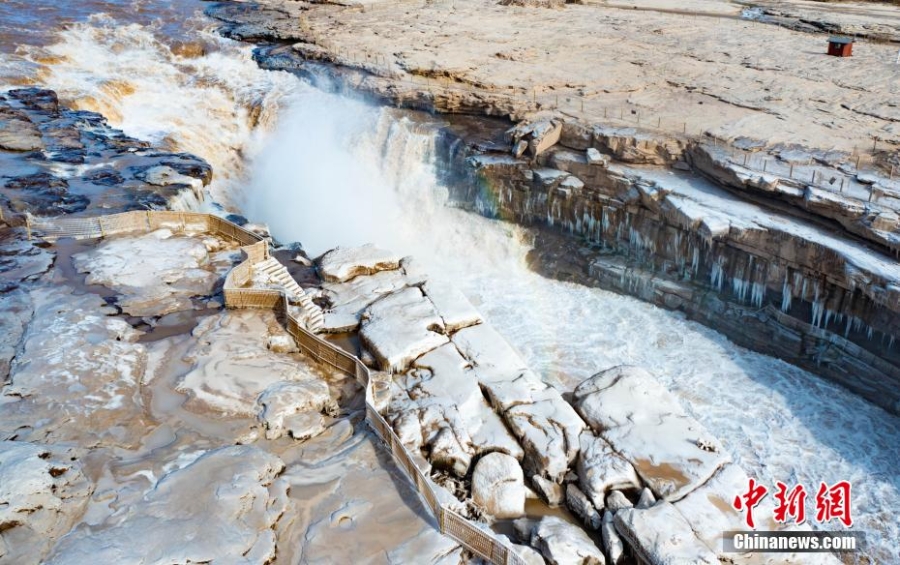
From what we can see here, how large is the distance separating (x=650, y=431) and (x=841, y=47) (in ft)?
77.9

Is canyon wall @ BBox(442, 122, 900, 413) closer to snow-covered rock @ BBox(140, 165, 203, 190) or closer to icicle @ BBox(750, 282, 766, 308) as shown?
icicle @ BBox(750, 282, 766, 308)

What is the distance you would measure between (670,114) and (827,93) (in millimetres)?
6321

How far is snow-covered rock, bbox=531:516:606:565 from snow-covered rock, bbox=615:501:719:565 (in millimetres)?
607

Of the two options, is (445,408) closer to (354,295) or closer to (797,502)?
(354,295)

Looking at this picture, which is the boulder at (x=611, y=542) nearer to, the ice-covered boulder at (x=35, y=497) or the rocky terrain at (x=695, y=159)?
the ice-covered boulder at (x=35, y=497)

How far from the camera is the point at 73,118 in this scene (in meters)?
25.9

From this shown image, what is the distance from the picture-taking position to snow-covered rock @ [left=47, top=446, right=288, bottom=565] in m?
9.63

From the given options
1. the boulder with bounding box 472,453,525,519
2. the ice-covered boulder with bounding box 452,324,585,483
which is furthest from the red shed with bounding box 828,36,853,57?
the boulder with bounding box 472,453,525,519

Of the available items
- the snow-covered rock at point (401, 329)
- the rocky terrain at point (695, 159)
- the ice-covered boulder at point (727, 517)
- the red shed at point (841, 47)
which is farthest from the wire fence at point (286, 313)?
the red shed at point (841, 47)

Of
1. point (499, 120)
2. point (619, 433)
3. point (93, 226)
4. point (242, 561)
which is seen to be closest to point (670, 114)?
point (499, 120)

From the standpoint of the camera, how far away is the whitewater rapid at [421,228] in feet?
51.5

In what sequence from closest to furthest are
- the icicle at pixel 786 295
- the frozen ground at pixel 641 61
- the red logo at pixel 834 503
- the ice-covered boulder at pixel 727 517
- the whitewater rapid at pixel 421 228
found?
1. the ice-covered boulder at pixel 727 517
2. the red logo at pixel 834 503
3. the whitewater rapid at pixel 421 228
4. the icicle at pixel 786 295
5. the frozen ground at pixel 641 61

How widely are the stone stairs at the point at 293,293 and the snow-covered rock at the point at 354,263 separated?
1.00m

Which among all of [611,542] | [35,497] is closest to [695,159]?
Answer: [611,542]
